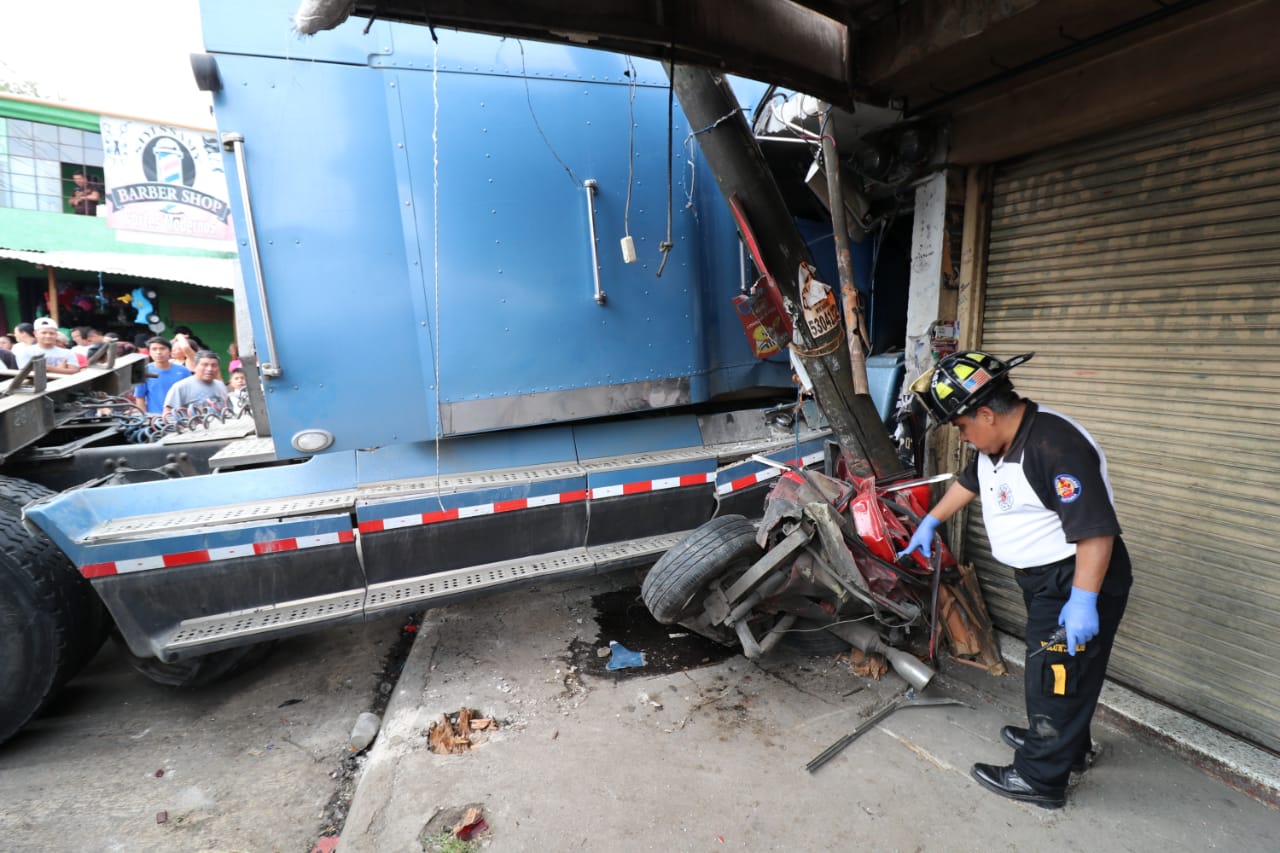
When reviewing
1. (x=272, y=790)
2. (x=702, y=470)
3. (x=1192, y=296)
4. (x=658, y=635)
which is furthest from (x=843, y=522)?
(x=272, y=790)

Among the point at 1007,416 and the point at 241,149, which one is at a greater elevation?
the point at 241,149

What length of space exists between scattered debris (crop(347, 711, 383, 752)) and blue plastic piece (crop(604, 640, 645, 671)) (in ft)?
4.18

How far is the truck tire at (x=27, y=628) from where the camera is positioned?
104 inches

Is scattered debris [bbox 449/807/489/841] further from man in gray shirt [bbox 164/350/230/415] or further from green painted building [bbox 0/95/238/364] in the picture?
green painted building [bbox 0/95/238/364]

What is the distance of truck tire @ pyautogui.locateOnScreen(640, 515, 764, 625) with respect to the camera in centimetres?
281

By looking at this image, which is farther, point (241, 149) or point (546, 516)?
point (546, 516)

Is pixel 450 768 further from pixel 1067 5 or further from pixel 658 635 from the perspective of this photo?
pixel 1067 5

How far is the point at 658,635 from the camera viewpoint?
371 centimetres

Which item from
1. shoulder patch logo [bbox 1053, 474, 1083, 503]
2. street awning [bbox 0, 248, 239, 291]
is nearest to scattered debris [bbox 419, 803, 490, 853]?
shoulder patch logo [bbox 1053, 474, 1083, 503]

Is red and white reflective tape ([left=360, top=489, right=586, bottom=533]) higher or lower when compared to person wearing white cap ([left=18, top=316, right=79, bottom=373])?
lower

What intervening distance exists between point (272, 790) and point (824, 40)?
14.5 feet

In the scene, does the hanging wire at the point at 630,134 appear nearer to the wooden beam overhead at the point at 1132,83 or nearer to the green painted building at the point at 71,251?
the wooden beam overhead at the point at 1132,83

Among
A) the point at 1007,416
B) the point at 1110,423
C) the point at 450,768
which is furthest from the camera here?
the point at 1110,423

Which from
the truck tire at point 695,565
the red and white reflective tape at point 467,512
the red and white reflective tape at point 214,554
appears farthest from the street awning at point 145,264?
the truck tire at point 695,565
